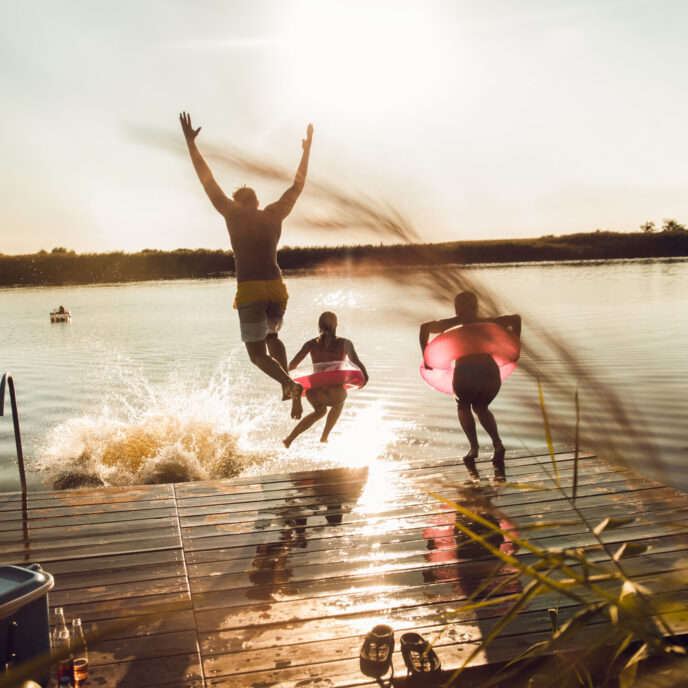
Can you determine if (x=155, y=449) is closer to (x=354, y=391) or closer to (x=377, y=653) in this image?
(x=354, y=391)

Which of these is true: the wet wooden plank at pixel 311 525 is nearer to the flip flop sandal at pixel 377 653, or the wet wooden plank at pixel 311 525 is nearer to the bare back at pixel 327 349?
the flip flop sandal at pixel 377 653

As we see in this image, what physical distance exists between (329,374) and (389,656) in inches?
168

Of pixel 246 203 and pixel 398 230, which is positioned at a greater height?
pixel 246 203

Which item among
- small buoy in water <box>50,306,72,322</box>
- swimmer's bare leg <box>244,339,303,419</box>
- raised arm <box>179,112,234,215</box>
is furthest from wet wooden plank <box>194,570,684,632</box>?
small buoy in water <box>50,306,72,322</box>

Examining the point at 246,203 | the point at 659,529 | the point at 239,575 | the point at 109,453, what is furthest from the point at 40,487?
the point at 659,529

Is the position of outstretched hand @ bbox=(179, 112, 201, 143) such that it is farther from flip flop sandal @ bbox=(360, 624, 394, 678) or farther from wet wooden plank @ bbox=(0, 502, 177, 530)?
flip flop sandal @ bbox=(360, 624, 394, 678)

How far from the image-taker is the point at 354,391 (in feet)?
55.8

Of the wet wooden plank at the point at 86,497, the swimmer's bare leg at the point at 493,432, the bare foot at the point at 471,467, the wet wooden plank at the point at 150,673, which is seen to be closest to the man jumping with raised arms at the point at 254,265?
the wet wooden plank at the point at 86,497

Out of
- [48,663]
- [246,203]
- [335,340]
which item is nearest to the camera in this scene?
[48,663]

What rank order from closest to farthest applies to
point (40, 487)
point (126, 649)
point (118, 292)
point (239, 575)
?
point (126, 649)
point (239, 575)
point (40, 487)
point (118, 292)

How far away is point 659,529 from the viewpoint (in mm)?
4441

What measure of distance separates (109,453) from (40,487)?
1.06m

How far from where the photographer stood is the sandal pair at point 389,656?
2.82 m

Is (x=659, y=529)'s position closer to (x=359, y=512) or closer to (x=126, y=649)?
(x=359, y=512)
